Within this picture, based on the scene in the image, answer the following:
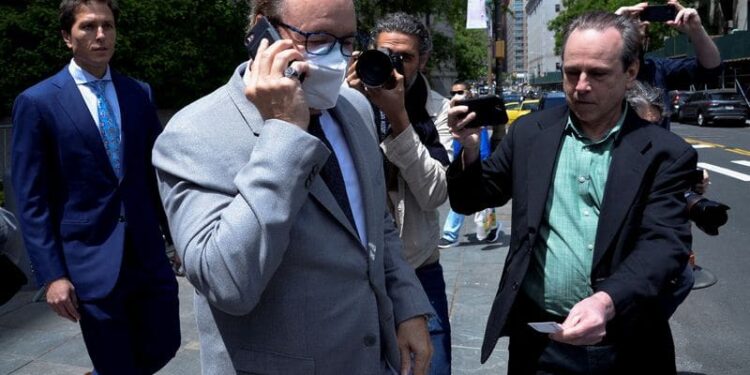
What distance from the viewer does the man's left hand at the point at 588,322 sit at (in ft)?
6.81

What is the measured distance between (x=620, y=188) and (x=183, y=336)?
3.83 m

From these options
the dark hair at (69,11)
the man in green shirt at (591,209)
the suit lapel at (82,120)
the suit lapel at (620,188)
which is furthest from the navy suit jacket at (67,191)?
the suit lapel at (620,188)

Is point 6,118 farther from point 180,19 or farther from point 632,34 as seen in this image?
point 632,34

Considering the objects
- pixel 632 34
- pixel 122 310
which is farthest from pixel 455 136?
pixel 122 310

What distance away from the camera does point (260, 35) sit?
1.78 meters

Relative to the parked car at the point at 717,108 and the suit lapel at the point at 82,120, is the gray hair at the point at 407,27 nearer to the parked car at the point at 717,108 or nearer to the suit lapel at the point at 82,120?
the suit lapel at the point at 82,120

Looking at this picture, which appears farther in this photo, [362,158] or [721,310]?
[721,310]

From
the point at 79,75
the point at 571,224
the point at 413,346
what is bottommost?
the point at 413,346

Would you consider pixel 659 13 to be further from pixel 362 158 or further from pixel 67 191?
pixel 67 191

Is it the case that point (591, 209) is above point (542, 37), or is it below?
above

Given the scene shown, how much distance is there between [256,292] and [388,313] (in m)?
0.48

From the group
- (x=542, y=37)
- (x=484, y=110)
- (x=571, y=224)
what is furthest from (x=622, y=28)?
(x=542, y=37)

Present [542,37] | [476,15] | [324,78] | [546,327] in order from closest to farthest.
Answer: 1. [324,78]
2. [546,327]
3. [476,15]
4. [542,37]

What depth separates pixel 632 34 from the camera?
243 cm
